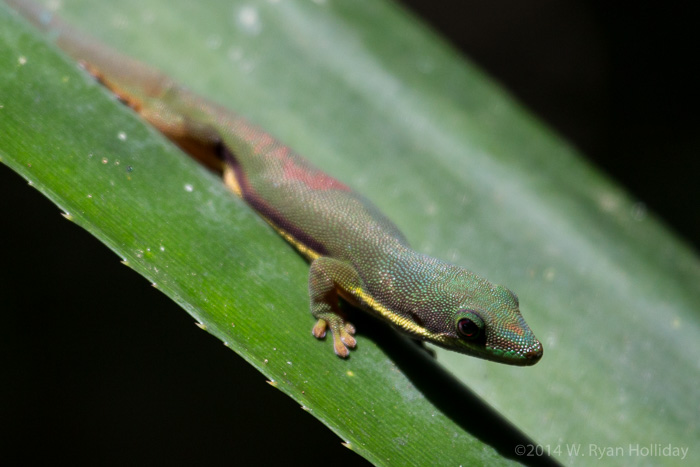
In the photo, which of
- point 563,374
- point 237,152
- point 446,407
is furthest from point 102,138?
point 563,374

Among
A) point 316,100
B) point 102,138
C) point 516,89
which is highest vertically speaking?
point 516,89

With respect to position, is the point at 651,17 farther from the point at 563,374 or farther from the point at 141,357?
the point at 141,357

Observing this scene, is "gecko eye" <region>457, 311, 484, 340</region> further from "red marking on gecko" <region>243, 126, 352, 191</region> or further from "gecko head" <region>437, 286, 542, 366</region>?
"red marking on gecko" <region>243, 126, 352, 191</region>

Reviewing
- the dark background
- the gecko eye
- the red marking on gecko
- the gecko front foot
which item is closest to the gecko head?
the gecko eye

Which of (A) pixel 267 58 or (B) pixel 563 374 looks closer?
(B) pixel 563 374

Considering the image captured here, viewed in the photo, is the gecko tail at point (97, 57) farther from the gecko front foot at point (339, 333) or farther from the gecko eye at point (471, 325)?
the gecko eye at point (471, 325)

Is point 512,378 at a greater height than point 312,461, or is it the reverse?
point 512,378

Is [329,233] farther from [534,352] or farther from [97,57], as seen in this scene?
[97,57]
